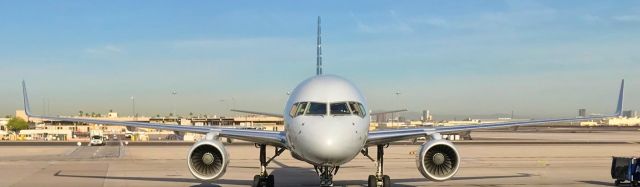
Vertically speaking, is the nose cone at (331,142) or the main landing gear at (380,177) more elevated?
the nose cone at (331,142)

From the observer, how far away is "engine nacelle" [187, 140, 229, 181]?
17.9 m

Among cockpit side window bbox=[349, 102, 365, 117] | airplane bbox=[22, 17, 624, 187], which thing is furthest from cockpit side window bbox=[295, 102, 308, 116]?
cockpit side window bbox=[349, 102, 365, 117]

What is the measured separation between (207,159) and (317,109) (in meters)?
3.88

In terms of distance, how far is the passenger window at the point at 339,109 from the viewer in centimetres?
1587

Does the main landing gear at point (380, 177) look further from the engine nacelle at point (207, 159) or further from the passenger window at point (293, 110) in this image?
the engine nacelle at point (207, 159)

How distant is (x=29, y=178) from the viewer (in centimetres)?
2773

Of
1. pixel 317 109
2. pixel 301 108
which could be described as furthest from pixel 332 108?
pixel 301 108

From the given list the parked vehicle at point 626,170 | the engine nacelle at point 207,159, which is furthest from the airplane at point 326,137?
the parked vehicle at point 626,170

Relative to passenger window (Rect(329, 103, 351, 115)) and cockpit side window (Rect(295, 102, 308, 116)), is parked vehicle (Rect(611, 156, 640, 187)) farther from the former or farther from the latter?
cockpit side window (Rect(295, 102, 308, 116))

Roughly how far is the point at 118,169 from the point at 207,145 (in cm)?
1710

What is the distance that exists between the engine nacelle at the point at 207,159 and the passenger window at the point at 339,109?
3859mm

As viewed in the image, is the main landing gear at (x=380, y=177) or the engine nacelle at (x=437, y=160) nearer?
the engine nacelle at (x=437, y=160)

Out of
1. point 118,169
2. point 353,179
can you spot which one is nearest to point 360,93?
point 353,179

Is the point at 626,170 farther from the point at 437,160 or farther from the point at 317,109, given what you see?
the point at 317,109
